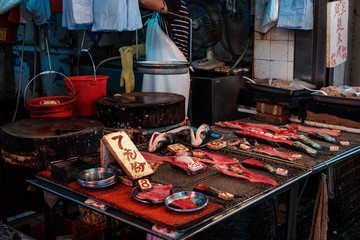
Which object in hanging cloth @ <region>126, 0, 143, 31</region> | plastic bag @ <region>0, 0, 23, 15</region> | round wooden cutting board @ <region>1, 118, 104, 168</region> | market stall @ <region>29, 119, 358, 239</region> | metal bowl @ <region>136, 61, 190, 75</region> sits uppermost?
plastic bag @ <region>0, 0, 23, 15</region>

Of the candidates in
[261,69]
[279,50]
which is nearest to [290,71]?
[279,50]

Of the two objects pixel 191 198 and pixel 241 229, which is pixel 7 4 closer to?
pixel 191 198

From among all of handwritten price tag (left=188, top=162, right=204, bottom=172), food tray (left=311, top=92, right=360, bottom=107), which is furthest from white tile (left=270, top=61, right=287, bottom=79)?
handwritten price tag (left=188, top=162, right=204, bottom=172)

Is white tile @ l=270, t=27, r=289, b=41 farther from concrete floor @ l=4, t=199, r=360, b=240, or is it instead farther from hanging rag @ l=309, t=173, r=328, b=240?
hanging rag @ l=309, t=173, r=328, b=240

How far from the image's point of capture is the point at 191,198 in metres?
2.74

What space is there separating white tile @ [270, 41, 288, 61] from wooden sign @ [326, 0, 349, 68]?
0.67 m

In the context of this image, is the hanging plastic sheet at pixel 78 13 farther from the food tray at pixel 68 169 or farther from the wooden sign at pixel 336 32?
the wooden sign at pixel 336 32

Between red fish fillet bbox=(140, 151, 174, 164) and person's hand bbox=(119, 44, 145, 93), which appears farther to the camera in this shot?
person's hand bbox=(119, 44, 145, 93)

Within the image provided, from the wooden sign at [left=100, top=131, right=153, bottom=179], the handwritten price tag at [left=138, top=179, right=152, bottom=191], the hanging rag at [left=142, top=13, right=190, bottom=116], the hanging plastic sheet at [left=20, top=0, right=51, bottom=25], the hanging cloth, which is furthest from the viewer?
the hanging rag at [left=142, top=13, right=190, bottom=116]

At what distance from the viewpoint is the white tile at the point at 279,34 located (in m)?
6.15

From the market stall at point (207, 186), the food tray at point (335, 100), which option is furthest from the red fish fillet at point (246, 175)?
→ the food tray at point (335, 100)

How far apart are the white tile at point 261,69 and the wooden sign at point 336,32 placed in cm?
102

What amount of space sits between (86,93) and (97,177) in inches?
87.0

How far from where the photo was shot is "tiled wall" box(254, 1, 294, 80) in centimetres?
616
